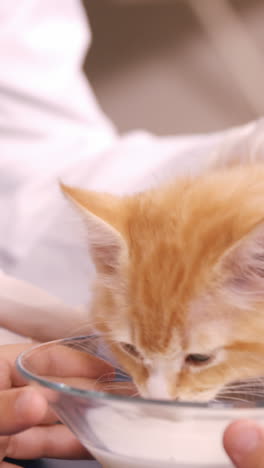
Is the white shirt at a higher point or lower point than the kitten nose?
higher

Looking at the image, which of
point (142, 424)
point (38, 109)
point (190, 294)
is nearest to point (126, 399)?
point (142, 424)

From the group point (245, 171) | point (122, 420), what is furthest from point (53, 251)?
point (122, 420)

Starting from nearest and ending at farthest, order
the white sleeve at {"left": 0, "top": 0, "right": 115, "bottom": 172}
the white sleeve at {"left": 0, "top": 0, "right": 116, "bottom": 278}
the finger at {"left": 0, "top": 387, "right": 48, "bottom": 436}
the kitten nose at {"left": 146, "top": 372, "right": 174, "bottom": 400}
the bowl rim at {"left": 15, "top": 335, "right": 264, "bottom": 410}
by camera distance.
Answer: the bowl rim at {"left": 15, "top": 335, "right": 264, "bottom": 410}, the finger at {"left": 0, "top": 387, "right": 48, "bottom": 436}, the kitten nose at {"left": 146, "top": 372, "right": 174, "bottom": 400}, the white sleeve at {"left": 0, "top": 0, "right": 116, "bottom": 278}, the white sleeve at {"left": 0, "top": 0, "right": 115, "bottom": 172}

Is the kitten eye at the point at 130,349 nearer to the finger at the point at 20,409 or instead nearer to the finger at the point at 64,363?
the finger at the point at 64,363

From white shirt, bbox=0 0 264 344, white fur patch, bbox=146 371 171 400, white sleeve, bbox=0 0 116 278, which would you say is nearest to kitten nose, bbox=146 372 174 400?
white fur patch, bbox=146 371 171 400

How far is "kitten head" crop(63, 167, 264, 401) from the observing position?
2.56 ft

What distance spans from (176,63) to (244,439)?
255cm

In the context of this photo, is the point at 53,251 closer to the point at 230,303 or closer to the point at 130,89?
the point at 230,303

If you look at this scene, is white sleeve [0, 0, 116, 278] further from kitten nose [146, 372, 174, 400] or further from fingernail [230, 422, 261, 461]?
fingernail [230, 422, 261, 461]

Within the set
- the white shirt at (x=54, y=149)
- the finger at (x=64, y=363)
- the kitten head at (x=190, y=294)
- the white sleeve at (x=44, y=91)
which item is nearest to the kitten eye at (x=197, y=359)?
the kitten head at (x=190, y=294)

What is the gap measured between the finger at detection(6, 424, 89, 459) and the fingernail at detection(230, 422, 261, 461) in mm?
322

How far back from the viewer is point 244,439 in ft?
1.76

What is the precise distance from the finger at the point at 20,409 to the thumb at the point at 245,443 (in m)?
0.21

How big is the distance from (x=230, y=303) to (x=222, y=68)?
7.43ft
